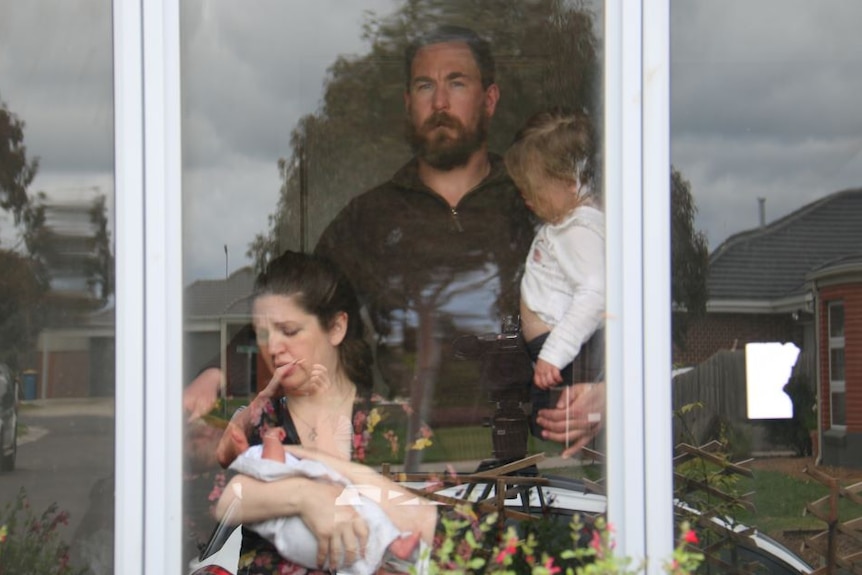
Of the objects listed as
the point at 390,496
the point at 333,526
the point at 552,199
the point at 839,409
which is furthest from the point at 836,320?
the point at 333,526

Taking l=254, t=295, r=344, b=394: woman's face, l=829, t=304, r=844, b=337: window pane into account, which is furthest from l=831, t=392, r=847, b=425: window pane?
l=254, t=295, r=344, b=394: woman's face

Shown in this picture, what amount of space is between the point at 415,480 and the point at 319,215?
1170mm

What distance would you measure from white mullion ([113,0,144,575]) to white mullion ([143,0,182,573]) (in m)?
0.01

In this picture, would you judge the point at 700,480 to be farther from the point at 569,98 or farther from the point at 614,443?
the point at 569,98

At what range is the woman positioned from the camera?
224 centimetres

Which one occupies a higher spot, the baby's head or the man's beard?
→ the man's beard

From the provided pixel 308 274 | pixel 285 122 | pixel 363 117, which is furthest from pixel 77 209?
pixel 363 117

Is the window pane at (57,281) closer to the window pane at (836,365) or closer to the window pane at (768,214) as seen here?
the window pane at (768,214)

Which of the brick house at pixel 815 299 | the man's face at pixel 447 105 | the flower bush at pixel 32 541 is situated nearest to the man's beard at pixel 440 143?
the man's face at pixel 447 105

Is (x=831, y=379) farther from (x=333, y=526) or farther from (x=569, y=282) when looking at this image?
(x=333, y=526)

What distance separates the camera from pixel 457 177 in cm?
322

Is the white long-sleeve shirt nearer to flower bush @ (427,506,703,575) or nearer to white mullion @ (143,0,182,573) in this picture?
flower bush @ (427,506,703,575)

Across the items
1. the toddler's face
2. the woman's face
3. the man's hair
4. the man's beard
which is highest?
the man's hair

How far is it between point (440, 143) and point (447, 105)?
0.14 metres
